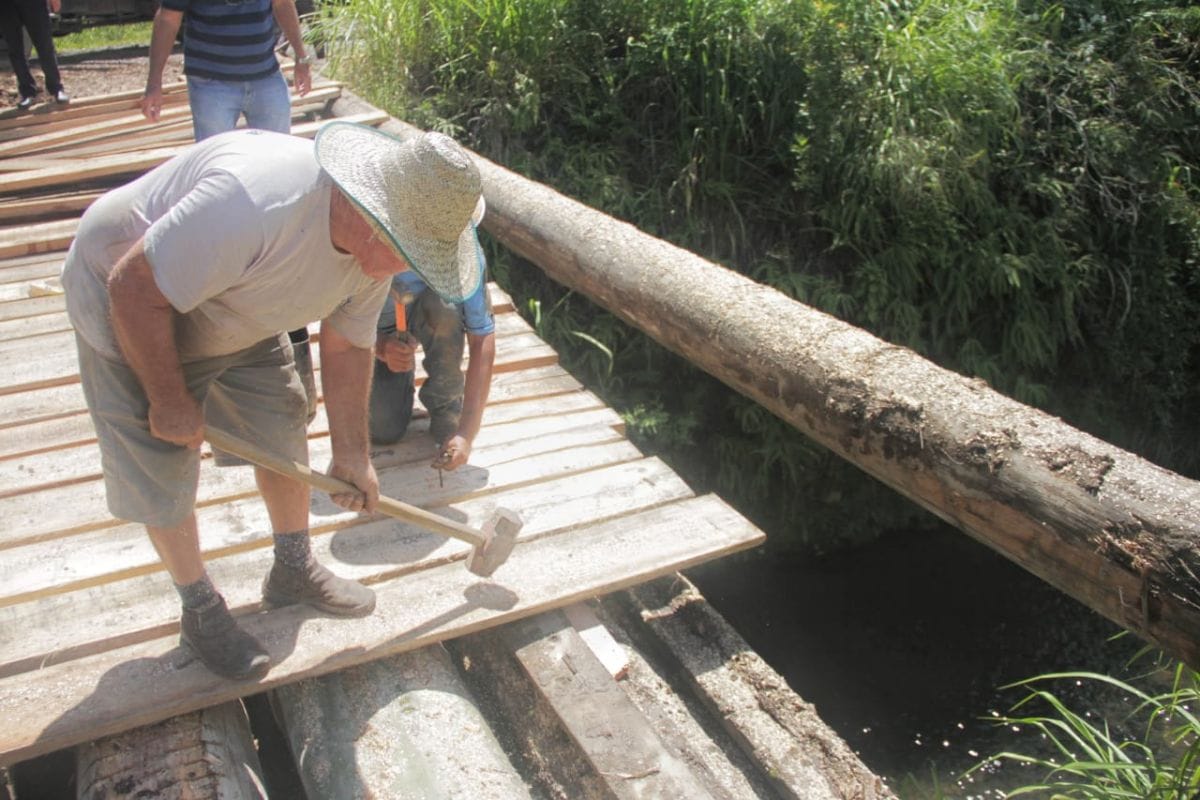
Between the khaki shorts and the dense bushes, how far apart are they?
9.38 feet

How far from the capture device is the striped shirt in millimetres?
4145

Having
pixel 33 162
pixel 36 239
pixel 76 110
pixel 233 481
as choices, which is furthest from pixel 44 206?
pixel 233 481

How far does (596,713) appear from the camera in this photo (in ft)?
7.40

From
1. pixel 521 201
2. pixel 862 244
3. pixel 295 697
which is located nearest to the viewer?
pixel 295 697

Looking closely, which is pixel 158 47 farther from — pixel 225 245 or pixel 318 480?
pixel 225 245

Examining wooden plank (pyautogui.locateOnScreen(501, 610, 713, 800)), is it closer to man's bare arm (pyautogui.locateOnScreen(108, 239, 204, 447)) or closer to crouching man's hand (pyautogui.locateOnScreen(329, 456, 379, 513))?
crouching man's hand (pyautogui.locateOnScreen(329, 456, 379, 513))

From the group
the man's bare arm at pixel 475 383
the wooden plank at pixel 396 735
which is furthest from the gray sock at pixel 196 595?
the man's bare arm at pixel 475 383

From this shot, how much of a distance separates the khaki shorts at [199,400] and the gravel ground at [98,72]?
20.5ft

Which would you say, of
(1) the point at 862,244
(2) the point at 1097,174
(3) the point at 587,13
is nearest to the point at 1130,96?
(2) the point at 1097,174

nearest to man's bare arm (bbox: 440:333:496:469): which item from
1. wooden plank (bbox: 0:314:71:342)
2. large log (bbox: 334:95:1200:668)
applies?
large log (bbox: 334:95:1200:668)

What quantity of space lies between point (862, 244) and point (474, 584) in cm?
368

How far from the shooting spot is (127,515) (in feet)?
7.03

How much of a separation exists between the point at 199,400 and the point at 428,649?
78 cm

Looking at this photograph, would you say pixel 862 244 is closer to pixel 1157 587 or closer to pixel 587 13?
pixel 587 13
